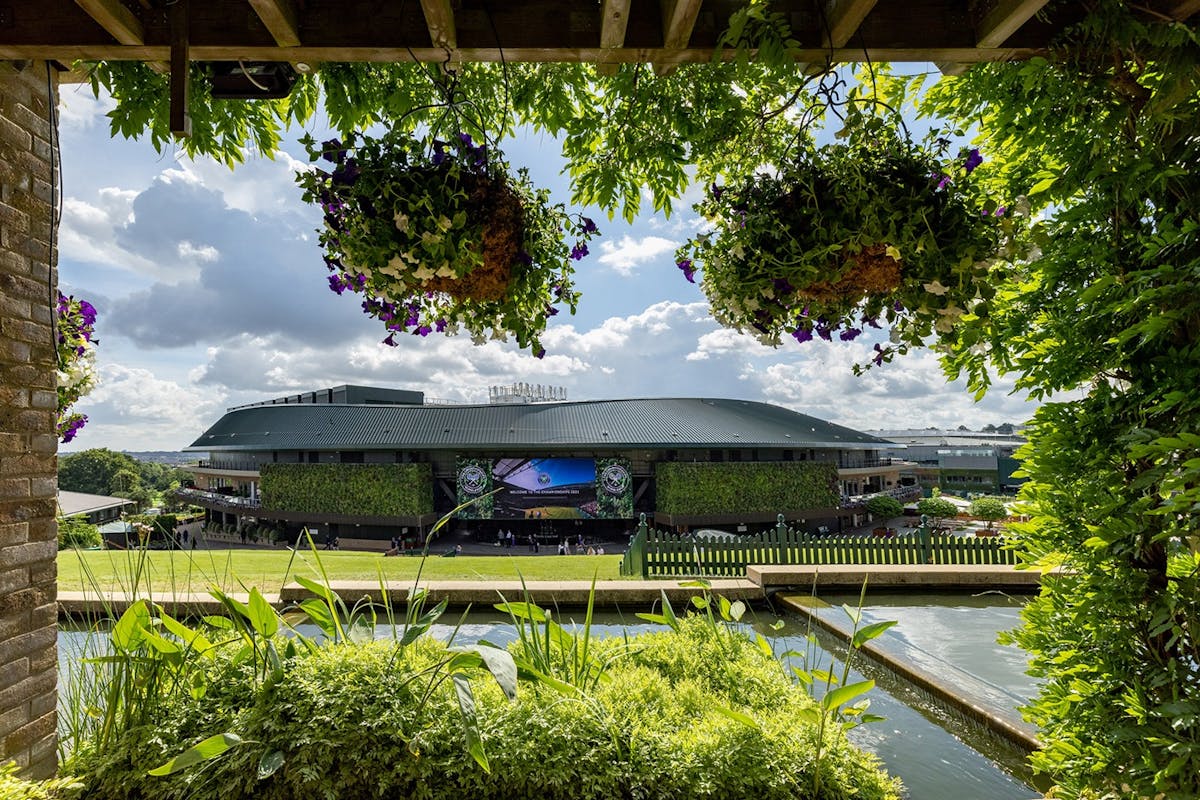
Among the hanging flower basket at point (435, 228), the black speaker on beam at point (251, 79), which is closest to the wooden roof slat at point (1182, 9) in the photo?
the hanging flower basket at point (435, 228)

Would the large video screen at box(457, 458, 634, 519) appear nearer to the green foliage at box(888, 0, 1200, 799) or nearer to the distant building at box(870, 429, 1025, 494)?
the green foliage at box(888, 0, 1200, 799)

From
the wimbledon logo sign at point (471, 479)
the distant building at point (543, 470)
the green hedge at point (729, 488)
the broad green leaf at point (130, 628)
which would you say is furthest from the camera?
the wimbledon logo sign at point (471, 479)

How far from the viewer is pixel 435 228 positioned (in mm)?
1648

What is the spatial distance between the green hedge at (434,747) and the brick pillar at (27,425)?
0.77ft

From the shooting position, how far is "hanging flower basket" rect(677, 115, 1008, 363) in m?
1.66

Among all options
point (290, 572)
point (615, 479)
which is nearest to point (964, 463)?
point (615, 479)

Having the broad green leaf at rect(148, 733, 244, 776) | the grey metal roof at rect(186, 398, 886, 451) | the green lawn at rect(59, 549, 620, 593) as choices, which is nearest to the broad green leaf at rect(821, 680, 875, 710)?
the broad green leaf at rect(148, 733, 244, 776)

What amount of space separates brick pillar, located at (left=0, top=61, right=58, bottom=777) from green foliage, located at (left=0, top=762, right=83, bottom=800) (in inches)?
7.3

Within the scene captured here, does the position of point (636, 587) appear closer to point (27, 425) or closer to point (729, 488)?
point (27, 425)

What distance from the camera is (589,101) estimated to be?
2266 millimetres

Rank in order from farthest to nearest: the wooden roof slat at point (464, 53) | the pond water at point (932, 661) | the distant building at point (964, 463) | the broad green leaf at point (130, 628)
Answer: the distant building at point (964, 463) → the pond water at point (932, 661) → the broad green leaf at point (130, 628) → the wooden roof slat at point (464, 53)

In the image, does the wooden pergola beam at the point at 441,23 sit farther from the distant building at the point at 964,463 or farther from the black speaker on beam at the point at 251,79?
the distant building at the point at 964,463

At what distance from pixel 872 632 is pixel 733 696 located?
2.05ft

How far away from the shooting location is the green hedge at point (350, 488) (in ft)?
85.9
